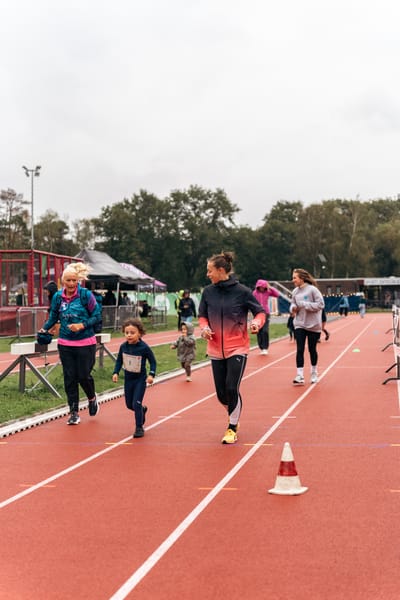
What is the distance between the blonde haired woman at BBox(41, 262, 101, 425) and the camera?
9.14 meters

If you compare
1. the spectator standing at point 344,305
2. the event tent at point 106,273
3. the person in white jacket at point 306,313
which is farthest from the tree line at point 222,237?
the person in white jacket at point 306,313

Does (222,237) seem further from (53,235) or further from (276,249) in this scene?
(53,235)

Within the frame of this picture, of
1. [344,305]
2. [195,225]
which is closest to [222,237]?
[195,225]

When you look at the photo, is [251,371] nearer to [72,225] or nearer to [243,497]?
[243,497]

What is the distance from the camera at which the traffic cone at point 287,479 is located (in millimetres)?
5855

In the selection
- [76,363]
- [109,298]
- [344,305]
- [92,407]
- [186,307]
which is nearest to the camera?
[76,363]

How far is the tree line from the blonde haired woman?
85501 millimetres

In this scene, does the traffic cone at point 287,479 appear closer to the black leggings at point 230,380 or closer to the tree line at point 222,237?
the black leggings at point 230,380

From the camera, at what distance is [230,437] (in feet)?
26.2

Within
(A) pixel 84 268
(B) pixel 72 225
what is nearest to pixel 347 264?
(B) pixel 72 225

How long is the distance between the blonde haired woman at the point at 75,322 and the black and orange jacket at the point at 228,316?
1.61m

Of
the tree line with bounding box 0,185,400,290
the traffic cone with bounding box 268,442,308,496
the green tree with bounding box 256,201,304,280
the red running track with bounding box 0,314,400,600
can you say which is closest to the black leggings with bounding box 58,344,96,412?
the red running track with bounding box 0,314,400,600

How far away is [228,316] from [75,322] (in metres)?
2.02

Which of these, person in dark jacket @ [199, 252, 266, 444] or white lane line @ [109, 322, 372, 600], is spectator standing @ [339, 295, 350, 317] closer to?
white lane line @ [109, 322, 372, 600]
